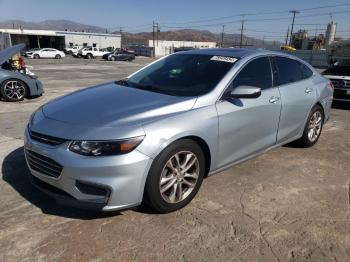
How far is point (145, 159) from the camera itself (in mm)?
3133

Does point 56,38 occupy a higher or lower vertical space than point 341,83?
lower

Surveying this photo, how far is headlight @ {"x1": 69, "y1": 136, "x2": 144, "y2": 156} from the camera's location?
3.06 m

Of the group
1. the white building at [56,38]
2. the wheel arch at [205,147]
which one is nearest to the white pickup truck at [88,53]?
the white building at [56,38]

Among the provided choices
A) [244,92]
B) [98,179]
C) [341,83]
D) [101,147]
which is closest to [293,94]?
[244,92]

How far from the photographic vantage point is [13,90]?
31.3 feet

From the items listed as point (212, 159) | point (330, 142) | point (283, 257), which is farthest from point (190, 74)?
point (330, 142)

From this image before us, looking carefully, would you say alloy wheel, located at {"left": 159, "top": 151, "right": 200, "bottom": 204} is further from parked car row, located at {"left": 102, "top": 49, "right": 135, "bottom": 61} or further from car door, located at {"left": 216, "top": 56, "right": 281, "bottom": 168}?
parked car row, located at {"left": 102, "top": 49, "right": 135, "bottom": 61}

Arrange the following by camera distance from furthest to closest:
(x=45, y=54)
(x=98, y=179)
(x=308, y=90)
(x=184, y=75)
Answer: (x=45, y=54), (x=308, y=90), (x=184, y=75), (x=98, y=179)

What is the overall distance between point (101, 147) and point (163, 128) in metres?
0.58

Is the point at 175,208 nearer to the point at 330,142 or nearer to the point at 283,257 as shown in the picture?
the point at 283,257

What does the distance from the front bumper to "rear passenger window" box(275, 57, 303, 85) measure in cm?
262

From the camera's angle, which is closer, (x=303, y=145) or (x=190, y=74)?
(x=190, y=74)

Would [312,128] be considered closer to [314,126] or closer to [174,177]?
[314,126]

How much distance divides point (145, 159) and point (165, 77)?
1.56m
